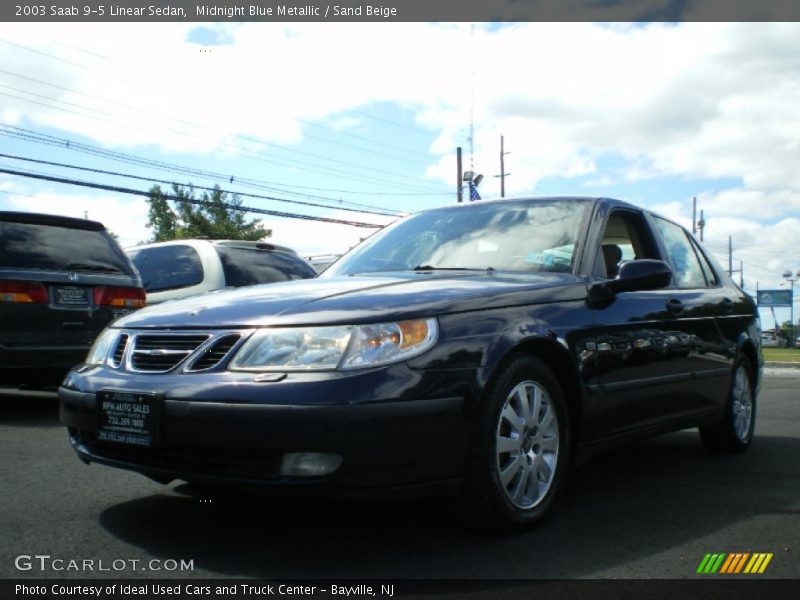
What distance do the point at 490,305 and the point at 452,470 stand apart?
2.29ft

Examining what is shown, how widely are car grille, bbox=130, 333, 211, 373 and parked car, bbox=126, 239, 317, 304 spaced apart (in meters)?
5.16

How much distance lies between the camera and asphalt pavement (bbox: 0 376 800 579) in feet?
9.70

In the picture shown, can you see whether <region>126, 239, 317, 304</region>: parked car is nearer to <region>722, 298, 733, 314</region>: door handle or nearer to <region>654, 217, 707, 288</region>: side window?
<region>654, 217, 707, 288</region>: side window

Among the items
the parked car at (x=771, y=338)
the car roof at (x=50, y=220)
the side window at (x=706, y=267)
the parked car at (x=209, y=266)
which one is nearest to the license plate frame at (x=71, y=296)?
the car roof at (x=50, y=220)

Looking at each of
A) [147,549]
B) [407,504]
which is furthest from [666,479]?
[147,549]

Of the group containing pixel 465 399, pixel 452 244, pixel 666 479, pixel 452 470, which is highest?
pixel 452 244

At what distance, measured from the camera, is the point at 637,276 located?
406 centimetres

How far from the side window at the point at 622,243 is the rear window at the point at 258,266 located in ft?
14.7

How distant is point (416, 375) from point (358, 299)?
0.44 meters

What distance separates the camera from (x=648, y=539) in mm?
3375

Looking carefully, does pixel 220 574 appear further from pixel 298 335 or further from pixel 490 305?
pixel 490 305

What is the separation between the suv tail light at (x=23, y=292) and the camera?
21.0 ft

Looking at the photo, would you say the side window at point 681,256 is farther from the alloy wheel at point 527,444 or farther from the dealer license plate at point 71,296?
the dealer license plate at point 71,296

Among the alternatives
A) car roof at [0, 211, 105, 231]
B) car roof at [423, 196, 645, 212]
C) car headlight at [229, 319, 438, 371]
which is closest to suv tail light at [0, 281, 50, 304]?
car roof at [0, 211, 105, 231]
